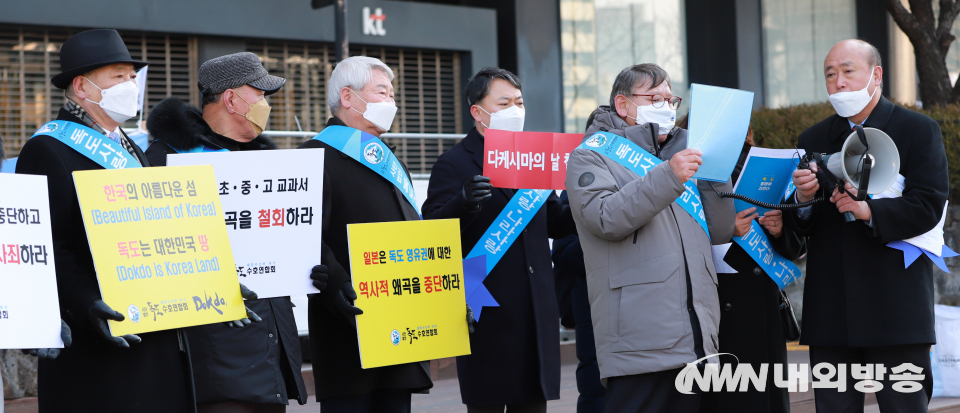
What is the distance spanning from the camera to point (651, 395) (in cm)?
354

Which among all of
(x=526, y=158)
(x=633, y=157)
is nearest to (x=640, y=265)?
(x=633, y=157)

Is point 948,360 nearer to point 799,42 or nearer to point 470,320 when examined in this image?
point 470,320

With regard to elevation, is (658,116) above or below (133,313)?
above

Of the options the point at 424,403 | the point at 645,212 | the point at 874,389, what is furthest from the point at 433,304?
the point at 424,403

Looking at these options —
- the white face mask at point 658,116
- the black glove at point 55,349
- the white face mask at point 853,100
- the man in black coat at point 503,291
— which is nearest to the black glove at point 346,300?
the man in black coat at point 503,291

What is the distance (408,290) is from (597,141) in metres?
0.98

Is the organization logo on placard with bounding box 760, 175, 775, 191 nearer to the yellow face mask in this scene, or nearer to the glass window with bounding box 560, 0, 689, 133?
the yellow face mask

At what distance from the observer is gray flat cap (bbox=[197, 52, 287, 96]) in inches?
147

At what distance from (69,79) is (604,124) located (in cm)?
209

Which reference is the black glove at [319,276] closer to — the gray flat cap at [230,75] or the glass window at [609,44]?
the gray flat cap at [230,75]

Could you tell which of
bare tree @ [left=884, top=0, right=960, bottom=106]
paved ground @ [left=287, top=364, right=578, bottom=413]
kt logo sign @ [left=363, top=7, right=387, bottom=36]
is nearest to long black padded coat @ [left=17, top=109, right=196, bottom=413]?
paved ground @ [left=287, top=364, right=578, bottom=413]

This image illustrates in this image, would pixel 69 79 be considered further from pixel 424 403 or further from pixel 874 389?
pixel 424 403

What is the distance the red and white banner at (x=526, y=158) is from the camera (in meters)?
4.01

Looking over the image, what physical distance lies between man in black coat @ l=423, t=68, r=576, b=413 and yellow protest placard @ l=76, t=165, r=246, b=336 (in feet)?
3.78
